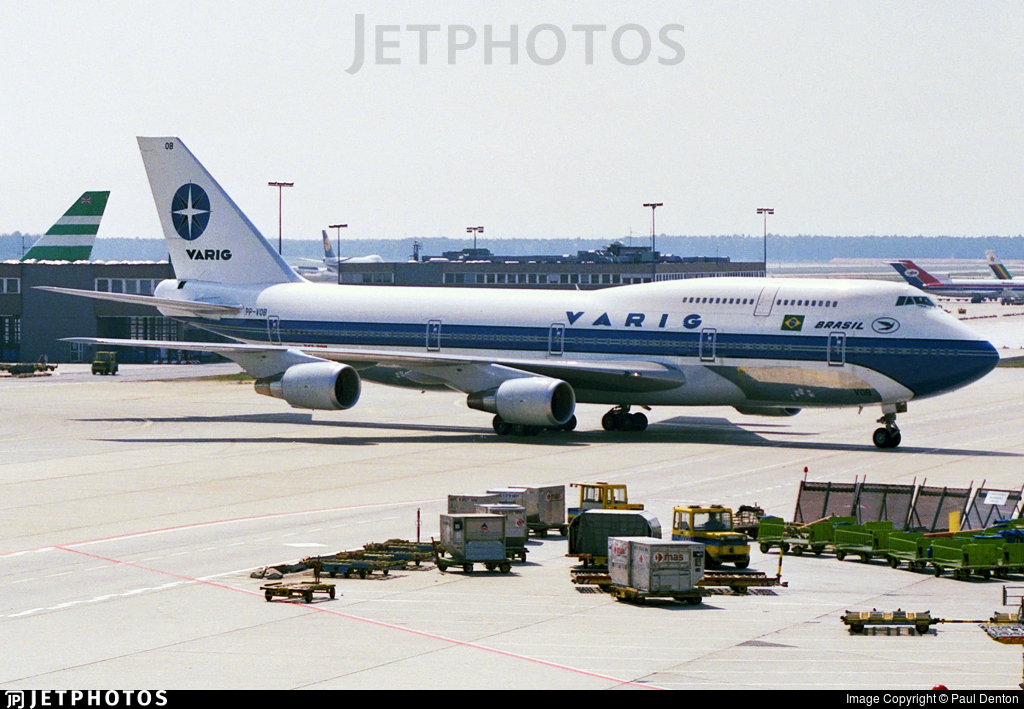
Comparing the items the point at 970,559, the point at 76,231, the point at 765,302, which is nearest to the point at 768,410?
the point at 765,302

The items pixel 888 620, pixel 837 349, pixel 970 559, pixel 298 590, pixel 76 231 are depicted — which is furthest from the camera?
pixel 76 231

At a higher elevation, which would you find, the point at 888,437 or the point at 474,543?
the point at 888,437

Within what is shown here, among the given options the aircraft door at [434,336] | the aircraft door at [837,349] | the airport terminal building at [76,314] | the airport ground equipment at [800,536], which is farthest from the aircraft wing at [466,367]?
the airport terminal building at [76,314]

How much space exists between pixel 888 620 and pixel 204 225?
47885mm

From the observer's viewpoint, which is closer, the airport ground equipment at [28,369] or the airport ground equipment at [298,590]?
the airport ground equipment at [298,590]

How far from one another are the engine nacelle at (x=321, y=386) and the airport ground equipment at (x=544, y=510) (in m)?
22.5

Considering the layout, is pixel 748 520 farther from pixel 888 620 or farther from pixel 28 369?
pixel 28 369

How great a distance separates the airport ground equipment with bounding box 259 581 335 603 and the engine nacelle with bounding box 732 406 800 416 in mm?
31795

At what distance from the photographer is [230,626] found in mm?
25656

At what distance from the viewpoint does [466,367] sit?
58.4m

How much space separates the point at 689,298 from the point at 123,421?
2623 centimetres

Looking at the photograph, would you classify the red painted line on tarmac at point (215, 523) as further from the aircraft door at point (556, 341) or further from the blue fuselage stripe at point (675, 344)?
the aircraft door at point (556, 341)

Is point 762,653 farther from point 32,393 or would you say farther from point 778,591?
point 32,393

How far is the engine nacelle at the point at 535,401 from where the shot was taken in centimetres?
5562
